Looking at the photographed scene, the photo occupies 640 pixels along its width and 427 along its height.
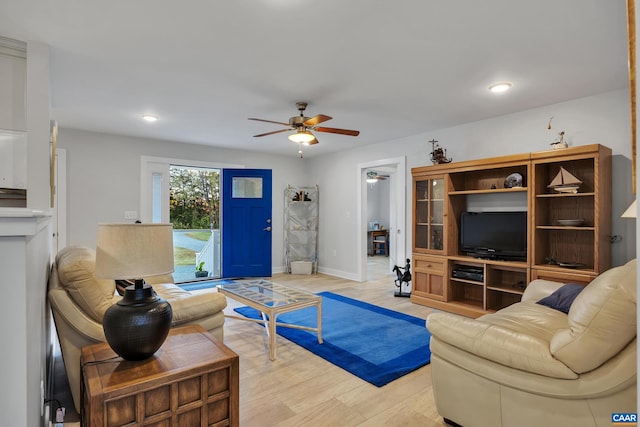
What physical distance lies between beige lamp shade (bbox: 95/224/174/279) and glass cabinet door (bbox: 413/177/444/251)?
145 inches

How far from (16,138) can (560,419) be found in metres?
3.69

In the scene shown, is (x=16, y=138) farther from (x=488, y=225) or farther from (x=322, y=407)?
(x=488, y=225)

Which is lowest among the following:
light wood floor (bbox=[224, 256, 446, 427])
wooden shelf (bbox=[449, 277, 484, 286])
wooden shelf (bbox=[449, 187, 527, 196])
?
light wood floor (bbox=[224, 256, 446, 427])

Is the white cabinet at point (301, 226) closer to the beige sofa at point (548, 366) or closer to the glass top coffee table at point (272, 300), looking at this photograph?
the glass top coffee table at point (272, 300)

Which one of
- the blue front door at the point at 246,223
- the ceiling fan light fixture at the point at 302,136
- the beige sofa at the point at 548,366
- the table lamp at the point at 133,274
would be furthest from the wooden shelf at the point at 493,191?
the table lamp at the point at 133,274

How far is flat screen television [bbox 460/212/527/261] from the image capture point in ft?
12.2

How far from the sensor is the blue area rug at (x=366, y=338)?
8.79ft

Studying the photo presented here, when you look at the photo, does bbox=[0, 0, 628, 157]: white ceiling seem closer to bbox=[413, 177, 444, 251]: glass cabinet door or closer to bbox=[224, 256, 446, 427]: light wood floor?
bbox=[413, 177, 444, 251]: glass cabinet door

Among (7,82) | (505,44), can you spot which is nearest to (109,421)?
(7,82)

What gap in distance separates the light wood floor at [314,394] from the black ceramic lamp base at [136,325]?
2.67ft

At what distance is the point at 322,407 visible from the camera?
215cm

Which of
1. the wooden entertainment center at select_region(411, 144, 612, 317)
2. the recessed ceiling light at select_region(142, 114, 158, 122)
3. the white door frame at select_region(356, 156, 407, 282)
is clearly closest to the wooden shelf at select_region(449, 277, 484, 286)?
the wooden entertainment center at select_region(411, 144, 612, 317)

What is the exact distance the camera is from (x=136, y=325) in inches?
61.2

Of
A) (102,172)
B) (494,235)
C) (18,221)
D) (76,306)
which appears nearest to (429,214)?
(494,235)
